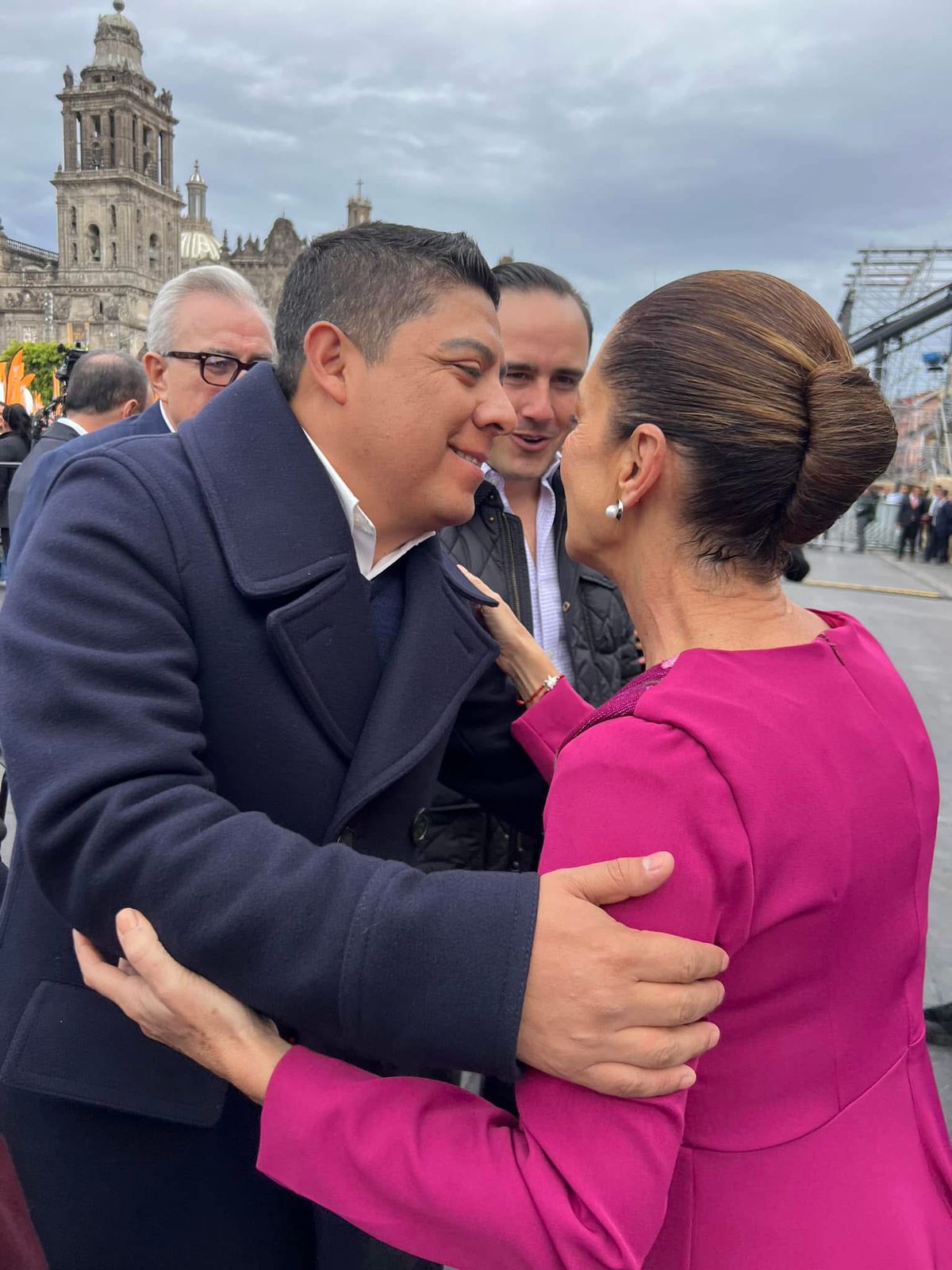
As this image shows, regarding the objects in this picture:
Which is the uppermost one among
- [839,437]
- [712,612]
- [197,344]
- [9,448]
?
[197,344]

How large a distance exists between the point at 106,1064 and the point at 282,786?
0.46 meters

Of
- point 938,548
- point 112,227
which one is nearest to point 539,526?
point 938,548

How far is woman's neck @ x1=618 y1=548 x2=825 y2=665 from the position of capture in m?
1.35

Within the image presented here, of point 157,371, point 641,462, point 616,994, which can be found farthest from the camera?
point 157,371

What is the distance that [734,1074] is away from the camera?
119cm

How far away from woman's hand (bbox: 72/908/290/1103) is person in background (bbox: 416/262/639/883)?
5.08 ft

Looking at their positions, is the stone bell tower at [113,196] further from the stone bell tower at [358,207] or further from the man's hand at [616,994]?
the man's hand at [616,994]

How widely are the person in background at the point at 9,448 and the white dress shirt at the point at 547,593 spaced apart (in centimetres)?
781

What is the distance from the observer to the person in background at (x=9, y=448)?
1002cm

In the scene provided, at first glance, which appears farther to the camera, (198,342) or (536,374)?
(198,342)

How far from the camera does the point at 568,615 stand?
2.99 m

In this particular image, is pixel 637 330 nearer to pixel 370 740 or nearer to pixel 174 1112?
pixel 370 740

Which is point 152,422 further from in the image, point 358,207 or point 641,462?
point 358,207

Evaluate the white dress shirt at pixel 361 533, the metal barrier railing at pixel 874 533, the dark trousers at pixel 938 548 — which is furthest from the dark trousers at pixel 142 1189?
the metal barrier railing at pixel 874 533
